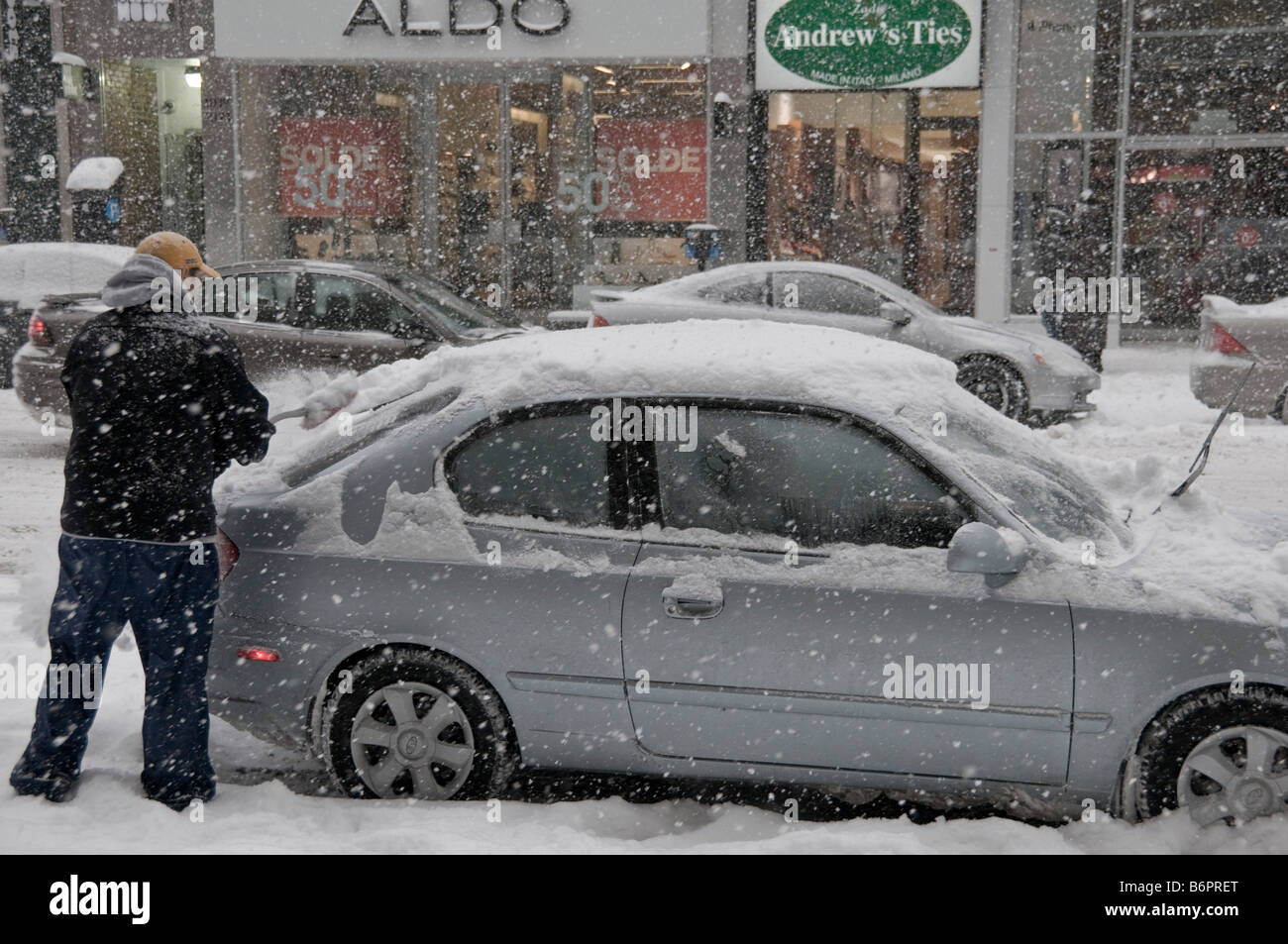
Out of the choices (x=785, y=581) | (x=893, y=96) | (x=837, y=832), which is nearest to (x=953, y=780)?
(x=837, y=832)

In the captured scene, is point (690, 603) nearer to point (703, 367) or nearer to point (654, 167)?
point (703, 367)

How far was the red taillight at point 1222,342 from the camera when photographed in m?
11.9

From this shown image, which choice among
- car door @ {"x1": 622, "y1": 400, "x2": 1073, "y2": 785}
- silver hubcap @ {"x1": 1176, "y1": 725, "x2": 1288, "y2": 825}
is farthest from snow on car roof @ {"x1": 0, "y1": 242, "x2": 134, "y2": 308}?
silver hubcap @ {"x1": 1176, "y1": 725, "x2": 1288, "y2": 825}

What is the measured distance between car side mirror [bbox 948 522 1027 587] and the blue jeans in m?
2.26

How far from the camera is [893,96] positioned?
61.7ft

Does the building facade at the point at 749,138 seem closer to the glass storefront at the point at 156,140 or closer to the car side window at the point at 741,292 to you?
the glass storefront at the point at 156,140

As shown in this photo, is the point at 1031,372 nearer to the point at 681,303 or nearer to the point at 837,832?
the point at 681,303

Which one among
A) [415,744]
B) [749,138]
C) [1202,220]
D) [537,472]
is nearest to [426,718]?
[415,744]

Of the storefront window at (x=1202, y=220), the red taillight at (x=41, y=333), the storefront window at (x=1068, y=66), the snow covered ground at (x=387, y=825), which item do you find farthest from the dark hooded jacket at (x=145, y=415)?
the storefront window at (x=1202, y=220)

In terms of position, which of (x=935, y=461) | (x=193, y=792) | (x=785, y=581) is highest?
(x=935, y=461)

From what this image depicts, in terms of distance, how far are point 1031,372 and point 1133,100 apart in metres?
8.36

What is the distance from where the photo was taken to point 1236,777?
3.99 meters

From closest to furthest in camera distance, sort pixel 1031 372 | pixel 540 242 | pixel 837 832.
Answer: pixel 837 832 < pixel 1031 372 < pixel 540 242

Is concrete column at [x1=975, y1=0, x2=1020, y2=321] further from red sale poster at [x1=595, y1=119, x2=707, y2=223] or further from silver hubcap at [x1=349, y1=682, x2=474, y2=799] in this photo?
silver hubcap at [x1=349, y1=682, x2=474, y2=799]
